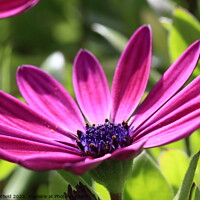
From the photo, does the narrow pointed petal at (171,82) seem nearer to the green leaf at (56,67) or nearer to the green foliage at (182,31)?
the green foliage at (182,31)

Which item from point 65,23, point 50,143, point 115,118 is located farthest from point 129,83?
point 65,23

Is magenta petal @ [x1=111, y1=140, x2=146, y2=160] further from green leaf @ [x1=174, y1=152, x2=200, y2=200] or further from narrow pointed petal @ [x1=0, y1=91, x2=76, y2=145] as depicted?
narrow pointed petal @ [x1=0, y1=91, x2=76, y2=145]

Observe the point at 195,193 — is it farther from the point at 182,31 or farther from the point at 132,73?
the point at 182,31

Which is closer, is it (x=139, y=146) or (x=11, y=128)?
(x=139, y=146)

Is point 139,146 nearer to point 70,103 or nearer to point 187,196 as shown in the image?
point 187,196

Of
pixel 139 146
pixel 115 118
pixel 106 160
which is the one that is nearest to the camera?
pixel 139 146

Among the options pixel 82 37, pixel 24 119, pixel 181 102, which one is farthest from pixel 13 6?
pixel 82 37

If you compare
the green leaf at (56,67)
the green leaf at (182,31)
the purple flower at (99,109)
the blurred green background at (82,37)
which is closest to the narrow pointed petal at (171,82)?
the purple flower at (99,109)

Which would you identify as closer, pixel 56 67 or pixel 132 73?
pixel 132 73

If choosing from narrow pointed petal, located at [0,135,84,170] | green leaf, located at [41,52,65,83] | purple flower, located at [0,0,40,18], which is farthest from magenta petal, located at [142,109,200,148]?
green leaf, located at [41,52,65,83]
